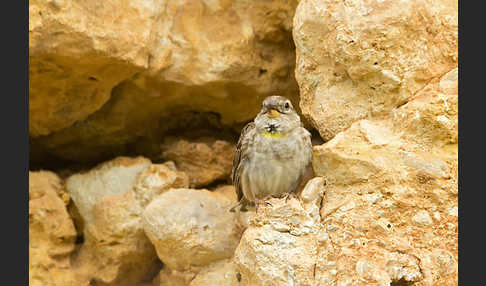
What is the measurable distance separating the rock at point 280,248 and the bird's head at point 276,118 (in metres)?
0.70

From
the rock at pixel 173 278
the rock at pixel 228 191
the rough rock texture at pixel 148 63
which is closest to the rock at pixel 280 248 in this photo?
the rock at pixel 173 278

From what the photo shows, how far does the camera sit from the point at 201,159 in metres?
6.05

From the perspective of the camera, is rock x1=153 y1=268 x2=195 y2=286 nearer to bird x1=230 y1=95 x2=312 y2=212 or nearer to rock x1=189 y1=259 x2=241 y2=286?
rock x1=189 y1=259 x2=241 y2=286

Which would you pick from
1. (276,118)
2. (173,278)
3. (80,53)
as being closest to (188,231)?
(173,278)

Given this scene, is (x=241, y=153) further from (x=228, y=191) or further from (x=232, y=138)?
(x=232, y=138)

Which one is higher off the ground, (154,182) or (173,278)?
(154,182)

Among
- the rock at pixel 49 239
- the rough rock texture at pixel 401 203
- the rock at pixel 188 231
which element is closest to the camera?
the rough rock texture at pixel 401 203

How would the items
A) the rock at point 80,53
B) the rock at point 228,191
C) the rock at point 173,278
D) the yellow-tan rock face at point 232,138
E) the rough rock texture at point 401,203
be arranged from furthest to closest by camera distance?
the rock at point 228,191, the rock at point 173,278, the rock at point 80,53, the yellow-tan rock face at point 232,138, the rough rock texture at point 401,203

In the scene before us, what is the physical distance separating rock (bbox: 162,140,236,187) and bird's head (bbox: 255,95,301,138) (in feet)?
5.51

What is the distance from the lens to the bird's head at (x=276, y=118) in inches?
172

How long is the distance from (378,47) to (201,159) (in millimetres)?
2653

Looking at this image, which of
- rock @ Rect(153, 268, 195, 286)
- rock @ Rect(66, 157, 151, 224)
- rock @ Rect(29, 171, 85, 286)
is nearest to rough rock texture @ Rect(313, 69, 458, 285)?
rock @ Rect(153, 268, 195, 286)

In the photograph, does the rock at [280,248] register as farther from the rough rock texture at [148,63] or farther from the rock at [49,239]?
the rock at [49,239]

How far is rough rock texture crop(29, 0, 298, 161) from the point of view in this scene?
15.4ft
